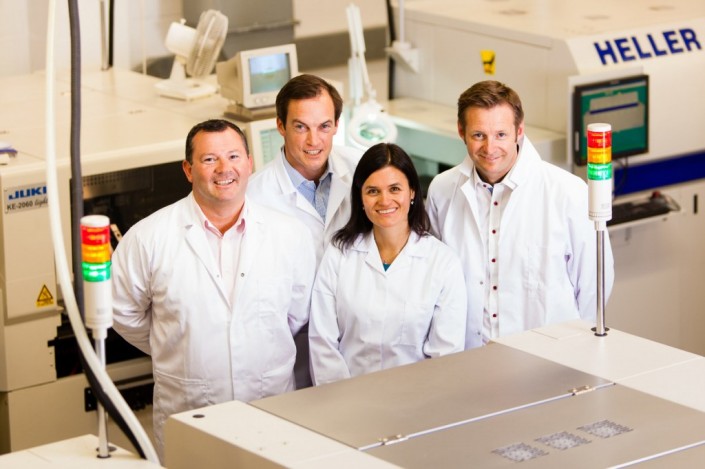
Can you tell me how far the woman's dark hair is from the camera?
2.57 meters

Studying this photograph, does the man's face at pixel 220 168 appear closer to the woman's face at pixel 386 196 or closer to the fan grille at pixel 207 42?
the woman's face at pixel 386 196

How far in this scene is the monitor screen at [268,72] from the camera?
3361 millimetres

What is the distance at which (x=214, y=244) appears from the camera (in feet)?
8.24

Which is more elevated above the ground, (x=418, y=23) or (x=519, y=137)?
(x=418, y=23)

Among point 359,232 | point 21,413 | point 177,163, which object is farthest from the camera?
point 177,163

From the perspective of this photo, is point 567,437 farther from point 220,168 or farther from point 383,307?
point 220,168

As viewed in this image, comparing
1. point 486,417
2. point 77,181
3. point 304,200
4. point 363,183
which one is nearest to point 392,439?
point 486,417

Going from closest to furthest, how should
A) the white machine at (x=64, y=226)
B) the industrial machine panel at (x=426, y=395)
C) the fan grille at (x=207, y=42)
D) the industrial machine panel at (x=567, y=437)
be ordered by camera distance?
the industrial machine panel at (x=567, y=437), the industrial machine panel at (x=426, y=395), the white machine at (x=64, y=226), the fan grille at (x=207, y=42)

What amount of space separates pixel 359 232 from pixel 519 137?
40cm

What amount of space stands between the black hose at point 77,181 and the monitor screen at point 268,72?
1.67 metres

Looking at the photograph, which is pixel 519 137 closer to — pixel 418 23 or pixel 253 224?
pixel 253 224

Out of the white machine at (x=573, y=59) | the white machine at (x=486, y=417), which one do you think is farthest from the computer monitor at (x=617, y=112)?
the white machine at (x=486, y=417)

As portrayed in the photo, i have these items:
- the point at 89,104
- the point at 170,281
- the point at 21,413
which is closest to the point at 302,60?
the point at 89,104

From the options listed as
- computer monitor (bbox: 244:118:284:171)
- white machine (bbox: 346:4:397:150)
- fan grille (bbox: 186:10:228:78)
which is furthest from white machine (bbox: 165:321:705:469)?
fan grille (bbox: 186:10:228:78)
